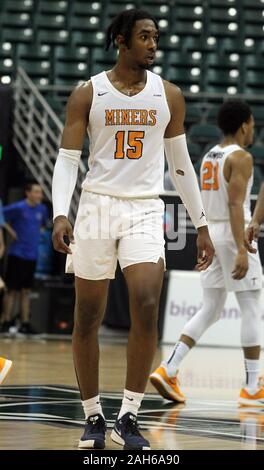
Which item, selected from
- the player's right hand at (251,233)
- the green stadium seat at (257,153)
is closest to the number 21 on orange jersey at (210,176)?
the player's right hand at (251,233)

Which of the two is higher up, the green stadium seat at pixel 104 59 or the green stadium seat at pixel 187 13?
the green stadium seat at pixel 187 13

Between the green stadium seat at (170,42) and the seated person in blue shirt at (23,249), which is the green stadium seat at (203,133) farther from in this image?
the seated person in blue shirt at (23,249)

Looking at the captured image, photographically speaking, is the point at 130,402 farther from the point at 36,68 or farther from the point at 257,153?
the point at 36,68

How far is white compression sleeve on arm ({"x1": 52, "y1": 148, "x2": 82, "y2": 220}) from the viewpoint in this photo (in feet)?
14.9

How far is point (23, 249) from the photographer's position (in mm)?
14203

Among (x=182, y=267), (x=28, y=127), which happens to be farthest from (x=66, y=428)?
(x=28, y=127)

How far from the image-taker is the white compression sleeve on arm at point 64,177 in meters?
4.55

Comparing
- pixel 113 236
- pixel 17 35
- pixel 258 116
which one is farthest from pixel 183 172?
pixel 17 35

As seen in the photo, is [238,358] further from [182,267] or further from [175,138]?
[175,138]

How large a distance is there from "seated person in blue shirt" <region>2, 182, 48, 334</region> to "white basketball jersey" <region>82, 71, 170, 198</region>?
31.0 ft

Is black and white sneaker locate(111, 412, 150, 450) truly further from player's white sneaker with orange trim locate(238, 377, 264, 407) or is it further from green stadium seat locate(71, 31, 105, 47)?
green stadium seat locate(71, 31, 105, 47)

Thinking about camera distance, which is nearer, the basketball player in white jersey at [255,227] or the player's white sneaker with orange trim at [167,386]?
the basketball player in white jersey at [255,227]

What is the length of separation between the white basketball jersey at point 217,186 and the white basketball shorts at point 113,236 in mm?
2445

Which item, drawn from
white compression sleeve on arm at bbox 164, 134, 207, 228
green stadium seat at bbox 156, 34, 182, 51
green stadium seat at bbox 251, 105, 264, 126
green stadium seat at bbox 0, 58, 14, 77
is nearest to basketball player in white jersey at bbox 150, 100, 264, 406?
white compression sleeve on arm at bbox 164, 134, 207, 228
